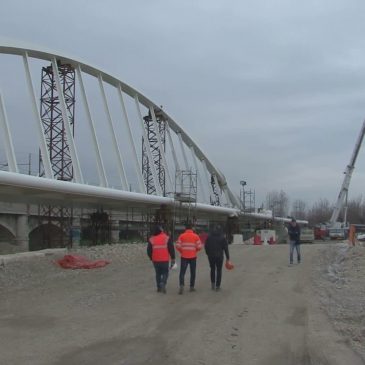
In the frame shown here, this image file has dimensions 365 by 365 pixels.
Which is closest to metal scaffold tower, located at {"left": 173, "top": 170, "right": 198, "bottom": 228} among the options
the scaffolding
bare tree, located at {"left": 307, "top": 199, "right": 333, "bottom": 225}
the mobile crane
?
the scaffolding

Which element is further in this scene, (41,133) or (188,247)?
(41,133)

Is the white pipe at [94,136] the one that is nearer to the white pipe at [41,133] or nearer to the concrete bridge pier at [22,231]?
the white pipe at [41,133]

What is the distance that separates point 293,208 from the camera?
7618 inches

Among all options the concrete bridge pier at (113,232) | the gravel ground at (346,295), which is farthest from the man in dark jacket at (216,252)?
the concrete bridge pier at (113,232)

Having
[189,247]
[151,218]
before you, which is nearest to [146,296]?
[189,247]

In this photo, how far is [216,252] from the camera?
45.7 ft

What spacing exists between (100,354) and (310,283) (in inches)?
373

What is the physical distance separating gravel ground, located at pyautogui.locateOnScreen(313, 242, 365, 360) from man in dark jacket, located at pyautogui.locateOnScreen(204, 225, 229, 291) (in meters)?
2.53

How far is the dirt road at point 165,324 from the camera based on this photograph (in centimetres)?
739

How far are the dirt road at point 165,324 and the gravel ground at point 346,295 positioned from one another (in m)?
0.24

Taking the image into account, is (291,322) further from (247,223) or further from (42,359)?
(247,223)

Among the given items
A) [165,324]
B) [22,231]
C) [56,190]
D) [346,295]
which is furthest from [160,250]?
[22,231]

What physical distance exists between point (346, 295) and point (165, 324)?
5519 mm

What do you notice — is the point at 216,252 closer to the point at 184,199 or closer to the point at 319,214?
the point at 184,199
